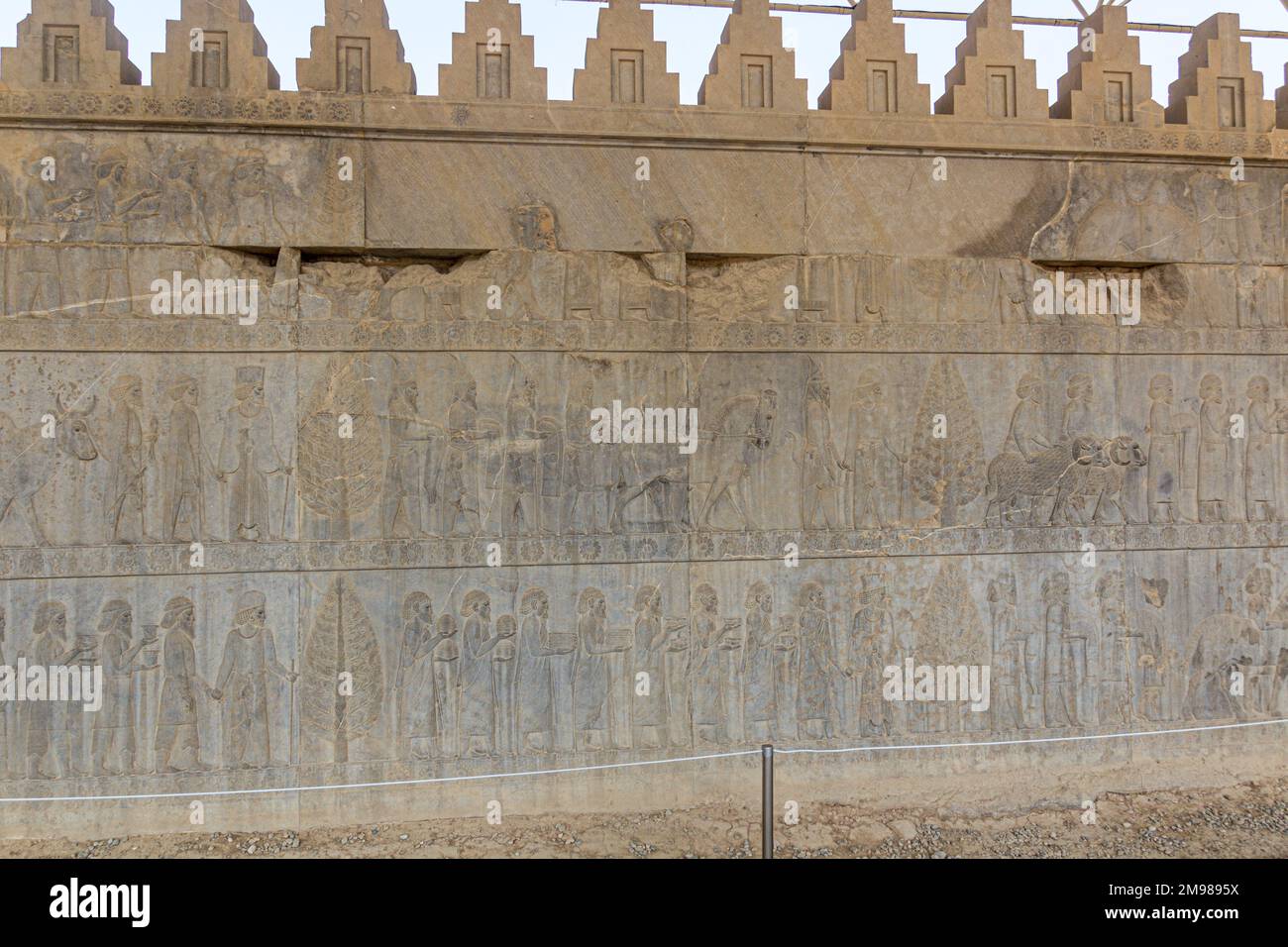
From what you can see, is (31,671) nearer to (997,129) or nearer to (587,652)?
(587,652)

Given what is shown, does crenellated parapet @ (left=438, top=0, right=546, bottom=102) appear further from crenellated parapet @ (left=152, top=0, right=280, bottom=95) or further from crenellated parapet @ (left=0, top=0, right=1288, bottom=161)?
crenellated parapet @ (left=152, top=0, right=280, bottom=95)

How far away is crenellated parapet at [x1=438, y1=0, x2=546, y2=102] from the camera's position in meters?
5.63

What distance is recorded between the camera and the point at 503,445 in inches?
223

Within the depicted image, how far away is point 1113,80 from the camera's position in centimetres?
613

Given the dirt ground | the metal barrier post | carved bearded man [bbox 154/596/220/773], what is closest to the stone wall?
carved bearded man [bbox 154/596/220/773]

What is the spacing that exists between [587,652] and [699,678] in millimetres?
784

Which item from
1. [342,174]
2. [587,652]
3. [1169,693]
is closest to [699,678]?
[587,652]

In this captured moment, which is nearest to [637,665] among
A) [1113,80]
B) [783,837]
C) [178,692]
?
[783,837]
